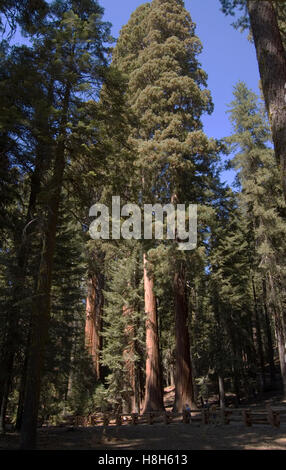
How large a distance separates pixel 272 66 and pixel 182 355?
11.3 meters

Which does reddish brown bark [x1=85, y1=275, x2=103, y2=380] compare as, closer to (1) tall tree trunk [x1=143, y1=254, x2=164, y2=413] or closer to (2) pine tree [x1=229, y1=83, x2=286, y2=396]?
(1) tall tree trunk [x1=143, y1=254, x2=164, y2=413]

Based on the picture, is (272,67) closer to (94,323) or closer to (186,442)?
(186,442)

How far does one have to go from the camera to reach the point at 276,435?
872cm

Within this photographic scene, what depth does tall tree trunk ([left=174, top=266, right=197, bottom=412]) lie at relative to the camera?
13.3 m

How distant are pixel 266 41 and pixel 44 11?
717 cm

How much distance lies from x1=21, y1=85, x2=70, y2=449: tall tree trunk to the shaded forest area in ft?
0.11

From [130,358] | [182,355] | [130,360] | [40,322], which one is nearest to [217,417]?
[182,355]

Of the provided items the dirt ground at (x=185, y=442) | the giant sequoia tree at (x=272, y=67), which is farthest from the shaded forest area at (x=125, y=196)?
the dirt ground at (x=185, y=442)

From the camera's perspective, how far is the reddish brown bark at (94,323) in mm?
22609

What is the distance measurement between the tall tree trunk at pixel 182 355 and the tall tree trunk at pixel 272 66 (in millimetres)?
8775

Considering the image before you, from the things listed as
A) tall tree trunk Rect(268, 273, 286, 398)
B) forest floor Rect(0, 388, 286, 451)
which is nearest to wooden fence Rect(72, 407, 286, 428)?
forest floor Rect(0, 388, 286, 451)

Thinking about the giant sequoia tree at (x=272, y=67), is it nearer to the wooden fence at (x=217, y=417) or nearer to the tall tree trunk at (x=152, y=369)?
the wooden fence at (x=217, y=417)

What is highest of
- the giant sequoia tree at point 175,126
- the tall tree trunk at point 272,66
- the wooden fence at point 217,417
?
the giant sequoia tree at point 175,126

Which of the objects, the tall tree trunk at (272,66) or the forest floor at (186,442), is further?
the forest floor at (186,442)
